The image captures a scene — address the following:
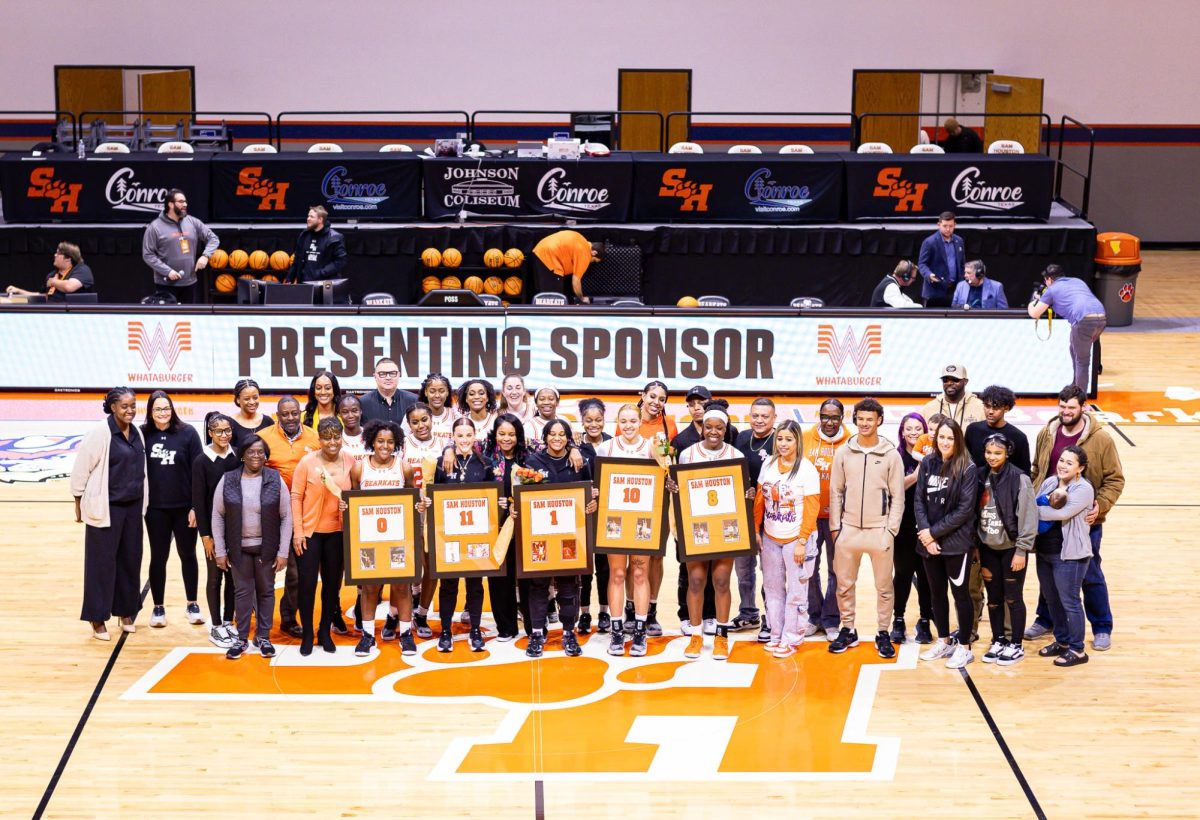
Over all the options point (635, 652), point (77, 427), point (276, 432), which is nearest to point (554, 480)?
point (635, 652)

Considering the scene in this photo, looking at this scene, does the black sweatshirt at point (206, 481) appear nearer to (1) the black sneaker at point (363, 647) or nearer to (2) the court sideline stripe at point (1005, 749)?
(1) the black sneaker at point (363, 647)

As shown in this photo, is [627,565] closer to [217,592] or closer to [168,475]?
[217,592]

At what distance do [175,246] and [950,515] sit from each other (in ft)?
37.2

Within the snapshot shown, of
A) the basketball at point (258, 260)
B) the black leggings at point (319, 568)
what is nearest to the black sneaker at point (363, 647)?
the black leggings at point (319, 568)

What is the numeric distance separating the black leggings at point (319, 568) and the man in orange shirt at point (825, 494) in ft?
11.5

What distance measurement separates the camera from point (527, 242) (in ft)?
67.9

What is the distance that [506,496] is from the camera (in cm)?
1069

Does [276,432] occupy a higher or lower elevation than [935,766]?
higher

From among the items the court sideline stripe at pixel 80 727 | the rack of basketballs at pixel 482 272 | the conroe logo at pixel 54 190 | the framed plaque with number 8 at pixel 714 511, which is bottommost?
the court sideline stripe at pixel 80 727

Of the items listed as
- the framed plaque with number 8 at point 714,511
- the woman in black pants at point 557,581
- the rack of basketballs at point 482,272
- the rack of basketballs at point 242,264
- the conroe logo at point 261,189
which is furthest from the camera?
the conroe logo at point 261,189

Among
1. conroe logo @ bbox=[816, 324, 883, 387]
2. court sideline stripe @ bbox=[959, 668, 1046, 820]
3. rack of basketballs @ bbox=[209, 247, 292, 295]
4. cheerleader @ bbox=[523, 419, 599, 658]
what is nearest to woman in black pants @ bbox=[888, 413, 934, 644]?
court sideline stripe @ bbox=[959, 668, 1046, 820]

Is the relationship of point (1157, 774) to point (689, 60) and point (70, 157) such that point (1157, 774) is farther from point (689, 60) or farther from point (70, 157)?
point (689, 60)

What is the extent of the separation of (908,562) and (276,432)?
476 centimetres

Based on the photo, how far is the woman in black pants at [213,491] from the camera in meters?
10.5
